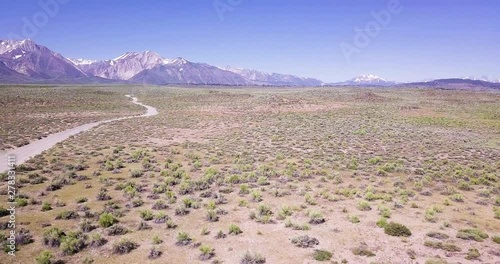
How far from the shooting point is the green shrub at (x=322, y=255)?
12.2m

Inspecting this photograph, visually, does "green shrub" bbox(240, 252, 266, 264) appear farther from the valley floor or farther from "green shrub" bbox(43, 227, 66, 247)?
"green shrub" bbox(43, 227, 66, 247)

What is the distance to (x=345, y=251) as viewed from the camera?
12914 mm

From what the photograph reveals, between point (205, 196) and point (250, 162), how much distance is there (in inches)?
381

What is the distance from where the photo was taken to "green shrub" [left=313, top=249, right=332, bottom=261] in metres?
12.2

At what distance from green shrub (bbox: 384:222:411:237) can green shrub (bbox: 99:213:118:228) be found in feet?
42.4

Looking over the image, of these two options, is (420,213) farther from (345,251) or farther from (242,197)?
(242,197)

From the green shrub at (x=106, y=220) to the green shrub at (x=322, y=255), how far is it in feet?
31.5

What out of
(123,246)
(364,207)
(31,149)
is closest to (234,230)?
(123,246)

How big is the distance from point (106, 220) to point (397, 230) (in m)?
13.6

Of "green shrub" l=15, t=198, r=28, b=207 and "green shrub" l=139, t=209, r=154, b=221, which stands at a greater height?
"green shrub" l=139, t=209, r=154, b=221

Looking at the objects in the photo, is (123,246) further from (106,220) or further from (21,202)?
(21,202)

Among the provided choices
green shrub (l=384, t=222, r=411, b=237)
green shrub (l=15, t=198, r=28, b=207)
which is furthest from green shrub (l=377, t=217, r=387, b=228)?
green shrub (l=15, t=198, r=28, b=207)

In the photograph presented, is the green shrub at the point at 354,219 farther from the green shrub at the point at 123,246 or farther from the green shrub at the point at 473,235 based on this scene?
the green shrub at the point at 123,246

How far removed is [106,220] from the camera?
1497cm
